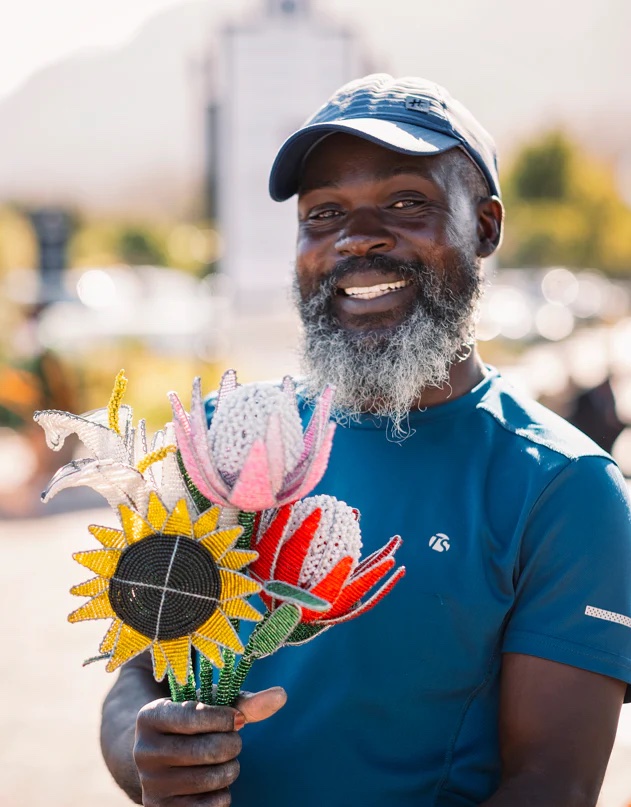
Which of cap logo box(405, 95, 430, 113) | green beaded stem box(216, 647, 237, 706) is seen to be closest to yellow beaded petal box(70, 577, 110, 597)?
green beaded stem box(216, 647, 237, 706)

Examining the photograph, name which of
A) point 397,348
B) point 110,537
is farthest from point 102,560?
point 397,348

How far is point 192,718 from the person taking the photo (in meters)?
1.40

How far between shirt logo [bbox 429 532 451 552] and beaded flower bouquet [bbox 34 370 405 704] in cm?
34

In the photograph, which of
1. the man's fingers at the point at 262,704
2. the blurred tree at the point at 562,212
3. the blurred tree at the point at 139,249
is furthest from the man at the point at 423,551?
the blurred tree at the point at 139,249

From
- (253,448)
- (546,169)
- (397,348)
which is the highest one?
(546,169)

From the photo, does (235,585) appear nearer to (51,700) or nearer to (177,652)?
(177,652)

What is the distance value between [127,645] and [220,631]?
0.14 meters

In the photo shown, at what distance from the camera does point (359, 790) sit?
1.71 metres

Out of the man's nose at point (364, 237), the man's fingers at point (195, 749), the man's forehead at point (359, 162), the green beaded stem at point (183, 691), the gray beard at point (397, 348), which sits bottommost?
the man's fingers at point (195, 749)

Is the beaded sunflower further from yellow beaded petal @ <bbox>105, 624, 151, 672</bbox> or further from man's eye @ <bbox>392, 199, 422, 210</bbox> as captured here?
man's eye @ <bbox>392, 199, 422, 210</bbox>

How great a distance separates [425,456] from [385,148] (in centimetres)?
67

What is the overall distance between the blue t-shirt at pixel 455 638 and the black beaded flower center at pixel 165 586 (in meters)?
0.51

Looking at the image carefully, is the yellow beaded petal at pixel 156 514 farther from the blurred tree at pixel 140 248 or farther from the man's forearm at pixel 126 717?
the blurred tree at pixel 140 248

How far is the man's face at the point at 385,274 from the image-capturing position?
1.92 meters
